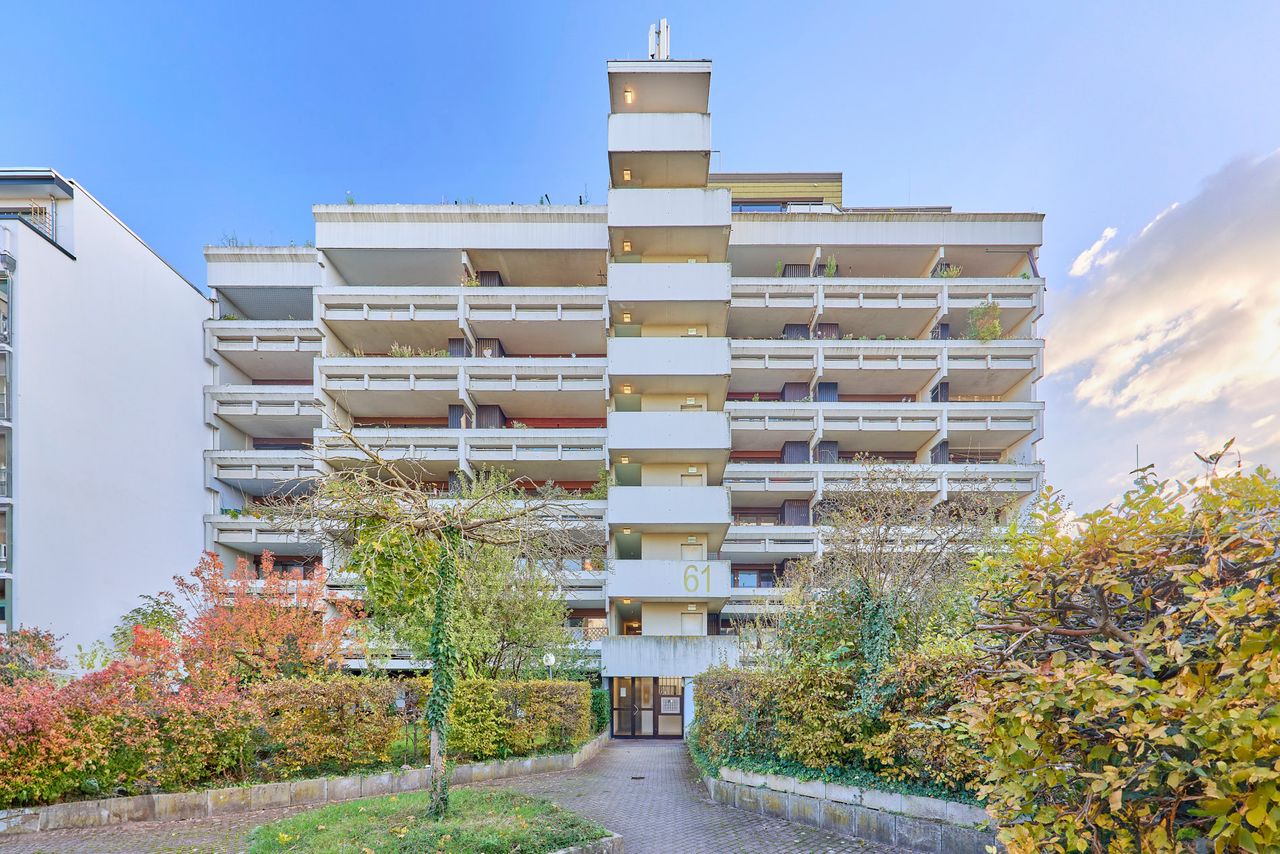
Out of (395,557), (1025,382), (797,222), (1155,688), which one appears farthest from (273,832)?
(1025,382)

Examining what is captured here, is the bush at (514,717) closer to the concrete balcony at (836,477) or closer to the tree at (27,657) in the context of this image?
the tree at (27,657)

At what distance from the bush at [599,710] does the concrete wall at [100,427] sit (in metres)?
17.7

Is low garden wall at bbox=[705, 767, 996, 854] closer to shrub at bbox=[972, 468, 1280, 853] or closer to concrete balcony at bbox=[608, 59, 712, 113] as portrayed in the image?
shrub at bbox=[972, 468, 1280, 853]

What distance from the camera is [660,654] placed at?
72.4ft

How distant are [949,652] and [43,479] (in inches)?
1070

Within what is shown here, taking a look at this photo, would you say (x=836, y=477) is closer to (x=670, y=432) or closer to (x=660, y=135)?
(x=670, y=432)

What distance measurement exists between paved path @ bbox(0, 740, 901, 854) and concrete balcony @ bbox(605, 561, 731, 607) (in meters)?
10.1

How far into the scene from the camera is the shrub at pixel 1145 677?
8.50 ft

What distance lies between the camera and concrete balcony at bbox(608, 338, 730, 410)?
77.6 ft

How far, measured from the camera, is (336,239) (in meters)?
25.9

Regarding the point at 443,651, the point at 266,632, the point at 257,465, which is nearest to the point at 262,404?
the point at 257,465

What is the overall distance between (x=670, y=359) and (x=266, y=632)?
15.6 meters

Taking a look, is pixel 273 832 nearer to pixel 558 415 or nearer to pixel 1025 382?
pixel 558 415

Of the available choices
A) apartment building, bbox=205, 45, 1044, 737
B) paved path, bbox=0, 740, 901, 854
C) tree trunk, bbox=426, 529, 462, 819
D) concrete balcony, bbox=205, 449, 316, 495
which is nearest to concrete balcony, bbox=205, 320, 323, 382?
apartment building, bbox=205, 45, 1044, 737
